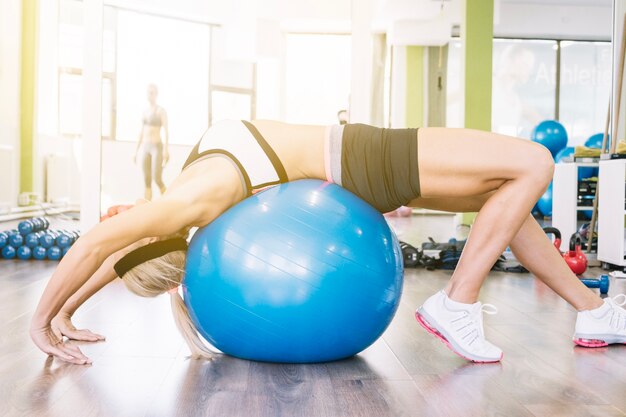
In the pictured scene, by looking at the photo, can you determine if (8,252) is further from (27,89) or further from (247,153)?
(247,153)

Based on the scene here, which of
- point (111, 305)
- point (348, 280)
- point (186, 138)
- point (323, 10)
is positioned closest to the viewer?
point (348, 280)

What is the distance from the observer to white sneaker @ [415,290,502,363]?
189 centimetres

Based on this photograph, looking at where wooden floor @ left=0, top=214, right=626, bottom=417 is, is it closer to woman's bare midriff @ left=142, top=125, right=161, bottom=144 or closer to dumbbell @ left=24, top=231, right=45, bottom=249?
dumbbell @ left=24, top=231, right=45, bottom=249

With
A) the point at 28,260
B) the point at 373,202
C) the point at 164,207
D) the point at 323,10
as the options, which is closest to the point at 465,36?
the point at 323,10

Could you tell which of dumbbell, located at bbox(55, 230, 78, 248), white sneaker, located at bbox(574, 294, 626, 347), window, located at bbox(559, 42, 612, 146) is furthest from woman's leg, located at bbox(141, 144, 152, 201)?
window, located at bbox(559, 42, 612, 146)

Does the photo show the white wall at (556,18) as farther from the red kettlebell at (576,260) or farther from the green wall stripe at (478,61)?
the red kettlebell at (576,260)

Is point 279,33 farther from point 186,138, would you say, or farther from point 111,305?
point 111,305

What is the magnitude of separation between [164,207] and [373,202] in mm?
620

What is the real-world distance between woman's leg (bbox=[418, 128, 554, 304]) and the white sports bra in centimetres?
43

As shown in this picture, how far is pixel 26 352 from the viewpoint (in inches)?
77.5

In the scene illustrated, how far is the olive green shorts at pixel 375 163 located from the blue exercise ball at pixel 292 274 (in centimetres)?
6

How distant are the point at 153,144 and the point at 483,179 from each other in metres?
4.15

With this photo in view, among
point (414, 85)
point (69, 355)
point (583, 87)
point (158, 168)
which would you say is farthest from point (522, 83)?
point (69, 355)

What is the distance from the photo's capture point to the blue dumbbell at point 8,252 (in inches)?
168
